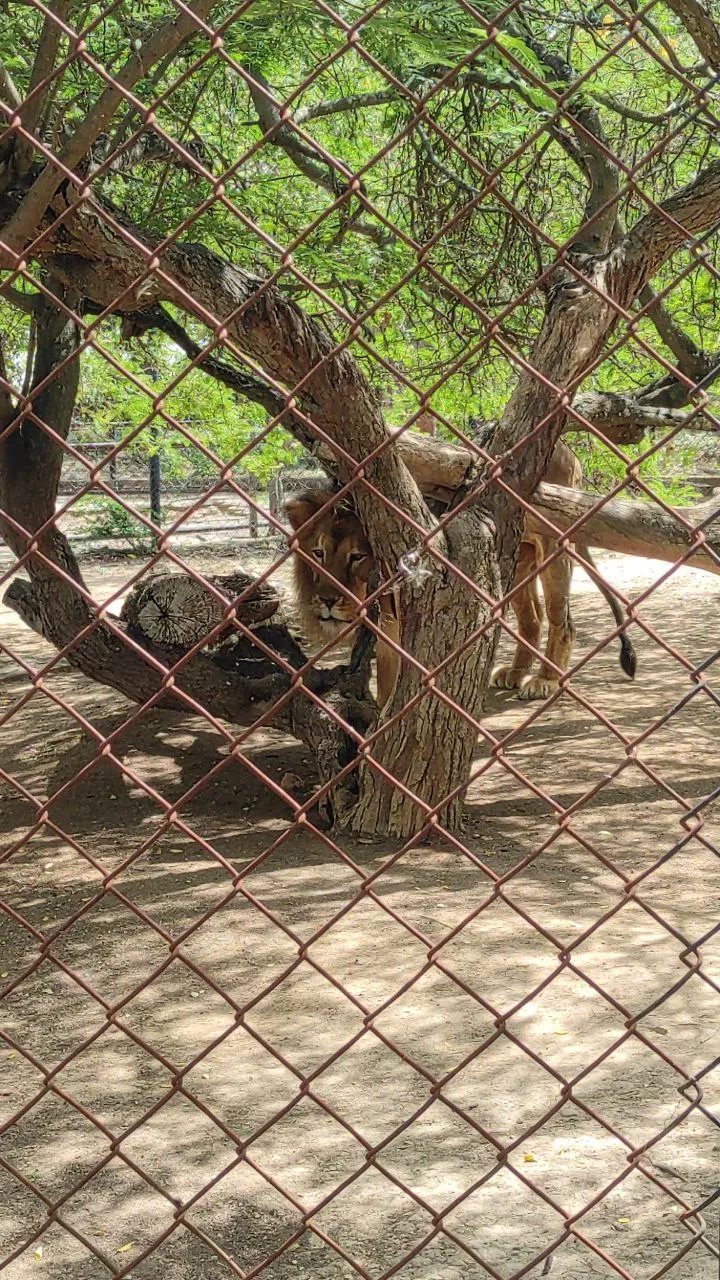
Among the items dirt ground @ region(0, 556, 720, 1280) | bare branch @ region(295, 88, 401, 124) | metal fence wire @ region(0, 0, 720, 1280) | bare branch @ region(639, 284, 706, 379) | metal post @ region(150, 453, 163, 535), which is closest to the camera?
metal fence wire @ region(0, 0, 720, 1280)

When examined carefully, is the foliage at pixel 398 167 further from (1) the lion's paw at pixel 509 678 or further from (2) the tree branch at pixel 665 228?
(1) the lion's paw at pixel 509 678

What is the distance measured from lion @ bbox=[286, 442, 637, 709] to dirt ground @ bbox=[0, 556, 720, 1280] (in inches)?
31.7

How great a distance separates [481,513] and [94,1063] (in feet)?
9.55

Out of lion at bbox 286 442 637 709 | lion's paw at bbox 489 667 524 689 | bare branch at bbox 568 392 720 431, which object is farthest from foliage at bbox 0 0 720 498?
lion's paw at bbox 489 667 524 689

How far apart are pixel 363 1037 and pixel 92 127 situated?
3.00 metres

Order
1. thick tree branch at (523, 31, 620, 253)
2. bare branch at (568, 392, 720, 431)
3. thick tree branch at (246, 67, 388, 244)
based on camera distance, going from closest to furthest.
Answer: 1. thick tree branch at (523, 31, 620, 253)
2. thick tree branch at (246, 67, 388, 244)
3. bare branch at (568, 392, 720, 431)

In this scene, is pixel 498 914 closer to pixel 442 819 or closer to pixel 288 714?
pixel 442 819

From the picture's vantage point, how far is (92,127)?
4043mm

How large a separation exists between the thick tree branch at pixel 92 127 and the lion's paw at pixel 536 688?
5057 mm

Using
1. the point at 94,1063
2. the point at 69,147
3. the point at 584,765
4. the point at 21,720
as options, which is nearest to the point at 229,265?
the point at 69,147

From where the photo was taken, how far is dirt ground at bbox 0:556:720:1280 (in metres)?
2.41

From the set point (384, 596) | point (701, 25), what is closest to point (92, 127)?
point (384, 596)

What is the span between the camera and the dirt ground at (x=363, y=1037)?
95.0 inches

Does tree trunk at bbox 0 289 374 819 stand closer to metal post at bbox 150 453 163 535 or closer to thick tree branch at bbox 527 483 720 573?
thick tree branch at bbox 527 483 720 573
